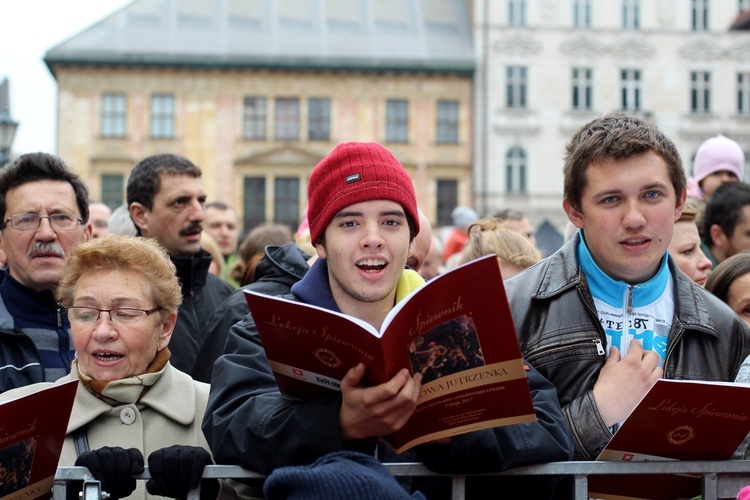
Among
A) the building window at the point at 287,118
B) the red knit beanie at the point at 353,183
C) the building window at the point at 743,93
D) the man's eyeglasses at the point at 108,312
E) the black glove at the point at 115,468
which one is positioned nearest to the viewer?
the black glove at the point at 115,468

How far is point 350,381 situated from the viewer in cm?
264

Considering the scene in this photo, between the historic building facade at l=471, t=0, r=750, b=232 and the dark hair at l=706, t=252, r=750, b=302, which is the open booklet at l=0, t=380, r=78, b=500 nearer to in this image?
the dark hair at l=706, t=252, r=750, b=302

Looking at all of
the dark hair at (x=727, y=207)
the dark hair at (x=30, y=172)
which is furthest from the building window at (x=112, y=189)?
the dark hair at (x=30, y=172)

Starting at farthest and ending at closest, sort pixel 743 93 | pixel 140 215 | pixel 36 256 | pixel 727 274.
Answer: pixel 743 93 < pixel 140 215 < pixel 727 274 < pixel 36 256

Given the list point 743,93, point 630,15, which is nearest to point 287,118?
point 630,15

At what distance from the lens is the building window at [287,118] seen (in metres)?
39.2

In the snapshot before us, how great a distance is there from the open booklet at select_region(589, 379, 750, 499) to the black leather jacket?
292mm

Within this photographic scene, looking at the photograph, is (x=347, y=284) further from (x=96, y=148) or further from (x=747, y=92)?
(x=747, y=92)

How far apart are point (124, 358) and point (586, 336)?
1584mm

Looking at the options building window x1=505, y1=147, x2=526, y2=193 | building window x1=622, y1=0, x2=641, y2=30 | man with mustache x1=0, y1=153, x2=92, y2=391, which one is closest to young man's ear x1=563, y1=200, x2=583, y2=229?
man with mustache x1=0, y1=153, x2=92, y2=391

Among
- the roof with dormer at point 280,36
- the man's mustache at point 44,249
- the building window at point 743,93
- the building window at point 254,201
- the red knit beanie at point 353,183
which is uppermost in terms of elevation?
the roof with dormer at point 280,36

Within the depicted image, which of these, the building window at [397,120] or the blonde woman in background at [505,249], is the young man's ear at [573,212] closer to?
the blonde woman in background at [505,249]

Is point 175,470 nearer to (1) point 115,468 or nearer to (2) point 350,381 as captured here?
(1) point 115,468

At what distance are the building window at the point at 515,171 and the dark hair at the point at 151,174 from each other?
33156 mm
